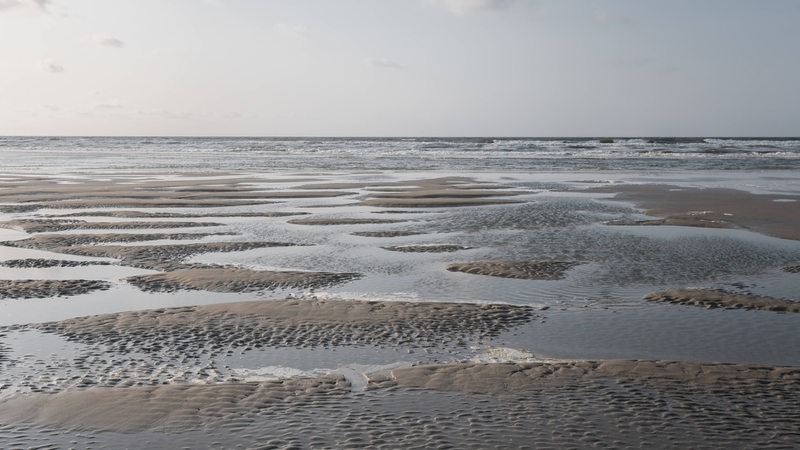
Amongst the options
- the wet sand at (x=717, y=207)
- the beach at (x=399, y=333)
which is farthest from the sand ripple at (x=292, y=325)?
the wet sand at (x=717, y=207)

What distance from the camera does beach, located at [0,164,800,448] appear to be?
6.39 meters

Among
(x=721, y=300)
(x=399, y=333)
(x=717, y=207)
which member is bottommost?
(x=399, y=333)

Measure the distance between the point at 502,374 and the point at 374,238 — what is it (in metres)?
10.2

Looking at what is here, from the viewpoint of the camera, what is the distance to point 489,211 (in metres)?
23.3

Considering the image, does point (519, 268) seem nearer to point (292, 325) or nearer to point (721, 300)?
point (721, 300)

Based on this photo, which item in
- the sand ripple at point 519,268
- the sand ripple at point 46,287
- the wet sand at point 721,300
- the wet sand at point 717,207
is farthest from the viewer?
the wet sand at point 717,207

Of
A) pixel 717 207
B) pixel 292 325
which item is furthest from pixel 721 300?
pixel 717 207

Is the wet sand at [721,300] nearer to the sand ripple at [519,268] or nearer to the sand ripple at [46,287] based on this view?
the sand ripple at [519,268]

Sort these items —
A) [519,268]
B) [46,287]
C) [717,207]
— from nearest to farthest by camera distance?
[46,287] → [519,268] → [717,207]

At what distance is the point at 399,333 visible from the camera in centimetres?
935

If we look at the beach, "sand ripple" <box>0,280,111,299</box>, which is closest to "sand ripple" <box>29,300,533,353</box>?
the beach

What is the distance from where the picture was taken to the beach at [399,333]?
21.0 ft

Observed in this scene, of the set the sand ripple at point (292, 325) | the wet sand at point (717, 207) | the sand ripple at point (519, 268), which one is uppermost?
the wet sand at point (717, 207)

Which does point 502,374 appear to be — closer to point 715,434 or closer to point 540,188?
point 715,434
